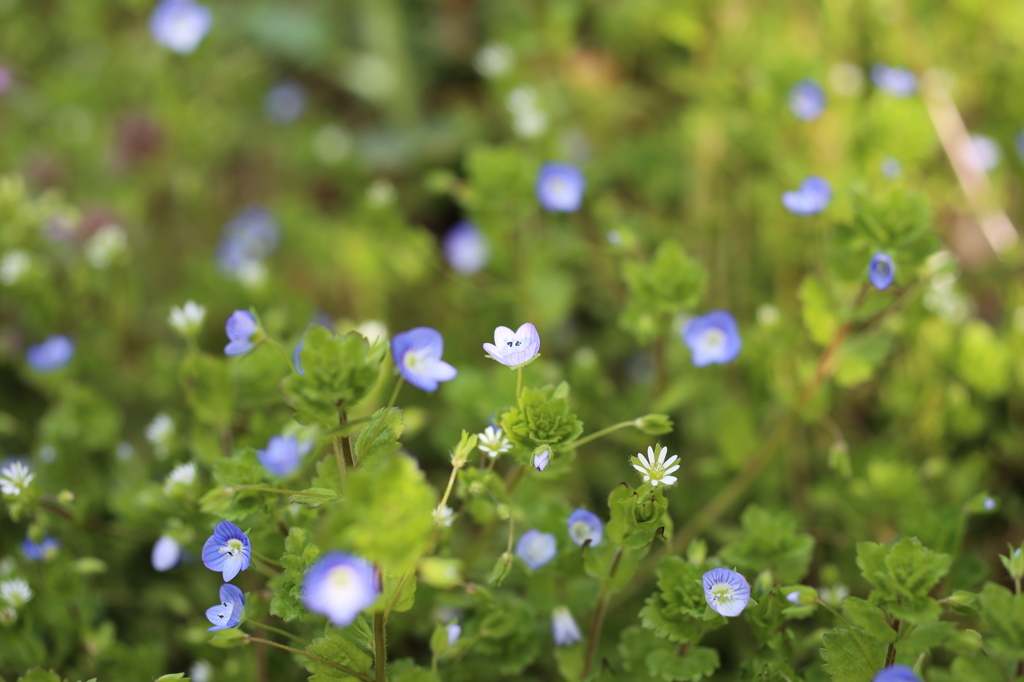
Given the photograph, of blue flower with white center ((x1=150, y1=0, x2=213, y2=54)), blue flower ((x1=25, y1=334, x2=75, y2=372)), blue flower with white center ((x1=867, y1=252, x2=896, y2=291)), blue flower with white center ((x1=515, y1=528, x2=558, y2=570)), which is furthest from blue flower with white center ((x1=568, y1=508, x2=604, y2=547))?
blue flower with white center ((x1=150, y1=0, x2=213, y2=54))

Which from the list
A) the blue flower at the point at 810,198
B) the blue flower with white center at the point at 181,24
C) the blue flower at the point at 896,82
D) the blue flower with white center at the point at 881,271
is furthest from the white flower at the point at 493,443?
the blue flower with white center at the point at 181,24

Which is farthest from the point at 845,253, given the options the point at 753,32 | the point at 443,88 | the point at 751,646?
the point at 443,88

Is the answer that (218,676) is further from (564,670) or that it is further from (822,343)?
(822,343)

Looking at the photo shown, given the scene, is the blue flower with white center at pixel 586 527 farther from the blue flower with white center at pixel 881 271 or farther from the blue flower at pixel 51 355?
the blue flower at pixel 51 355

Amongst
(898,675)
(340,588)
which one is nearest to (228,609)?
(340,588)

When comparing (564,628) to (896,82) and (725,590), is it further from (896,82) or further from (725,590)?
(896,82)

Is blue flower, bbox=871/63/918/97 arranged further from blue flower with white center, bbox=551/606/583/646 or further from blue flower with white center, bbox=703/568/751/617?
blue flower with white center, bbox=551/606/583/646
